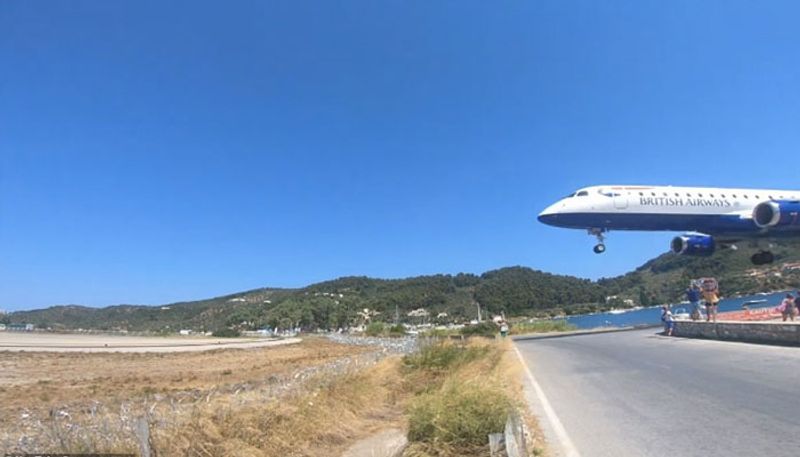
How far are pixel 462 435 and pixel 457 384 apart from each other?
176cm

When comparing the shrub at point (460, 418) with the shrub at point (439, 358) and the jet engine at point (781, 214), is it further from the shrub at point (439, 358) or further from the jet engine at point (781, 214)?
the jet engine at point (781, 214)

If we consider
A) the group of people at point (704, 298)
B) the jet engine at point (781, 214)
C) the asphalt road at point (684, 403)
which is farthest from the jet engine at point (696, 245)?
the asphalt road at point (684, 403)

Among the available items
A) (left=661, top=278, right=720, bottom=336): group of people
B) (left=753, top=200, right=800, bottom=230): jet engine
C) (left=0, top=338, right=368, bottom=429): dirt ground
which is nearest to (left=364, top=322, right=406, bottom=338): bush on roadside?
(left=0, top=338, right=368, bottom=429): dirt ground

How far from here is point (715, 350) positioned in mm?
19234

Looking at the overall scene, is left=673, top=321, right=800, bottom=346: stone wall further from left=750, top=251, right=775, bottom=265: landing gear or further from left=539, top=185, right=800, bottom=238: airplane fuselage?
left=750, top=251, right=775, bottom=265: landing gear

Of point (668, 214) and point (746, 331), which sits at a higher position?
point (668, 214)

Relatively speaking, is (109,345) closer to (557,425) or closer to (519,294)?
(557,425)

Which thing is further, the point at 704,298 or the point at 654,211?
the point at 654,211

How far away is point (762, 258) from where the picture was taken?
3769 centimetres

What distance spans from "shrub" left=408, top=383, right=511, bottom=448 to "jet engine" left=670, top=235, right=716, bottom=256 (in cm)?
3194

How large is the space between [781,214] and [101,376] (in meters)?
33.3

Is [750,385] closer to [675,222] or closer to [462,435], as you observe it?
[462,435]

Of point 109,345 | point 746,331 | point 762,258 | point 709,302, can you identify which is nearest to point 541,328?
point 762,258

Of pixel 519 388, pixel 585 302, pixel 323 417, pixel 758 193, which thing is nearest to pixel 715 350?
pixel 519 388
